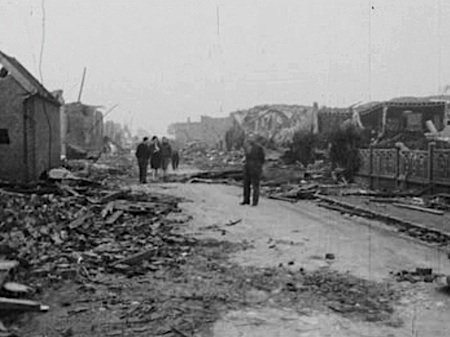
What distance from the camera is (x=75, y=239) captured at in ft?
34.6

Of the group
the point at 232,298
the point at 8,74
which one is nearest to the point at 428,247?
the point at 232,298

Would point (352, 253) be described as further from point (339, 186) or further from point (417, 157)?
point (339, 186)

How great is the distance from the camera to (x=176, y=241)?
11000 mm

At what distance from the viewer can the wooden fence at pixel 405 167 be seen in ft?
62.7

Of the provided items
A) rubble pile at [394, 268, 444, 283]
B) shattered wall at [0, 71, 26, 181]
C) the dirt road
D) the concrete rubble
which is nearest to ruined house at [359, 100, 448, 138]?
the dirt road

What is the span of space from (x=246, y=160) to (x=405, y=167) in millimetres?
7086

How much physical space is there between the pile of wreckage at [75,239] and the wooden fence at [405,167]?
8567 mm

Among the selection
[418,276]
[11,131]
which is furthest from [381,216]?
[11,131]

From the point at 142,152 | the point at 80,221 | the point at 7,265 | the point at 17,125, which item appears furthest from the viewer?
the point at 142,152

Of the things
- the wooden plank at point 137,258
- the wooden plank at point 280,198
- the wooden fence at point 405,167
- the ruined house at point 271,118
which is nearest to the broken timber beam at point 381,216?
the wooden plank at point 280,198

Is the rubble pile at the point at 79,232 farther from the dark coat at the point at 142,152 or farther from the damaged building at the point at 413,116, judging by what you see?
the damaged building at the point at 413,116

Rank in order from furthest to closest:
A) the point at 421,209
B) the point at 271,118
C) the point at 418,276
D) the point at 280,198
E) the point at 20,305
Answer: the point at 271,118
the point at 280,198
the point at 421,209
the point at 418,276
the point at 20,305

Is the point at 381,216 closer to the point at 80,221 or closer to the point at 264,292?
the point at 80,221

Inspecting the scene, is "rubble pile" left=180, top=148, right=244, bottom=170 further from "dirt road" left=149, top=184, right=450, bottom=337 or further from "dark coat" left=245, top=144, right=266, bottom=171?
"dirt road" left=149, top=184, right=450, bottom=337
